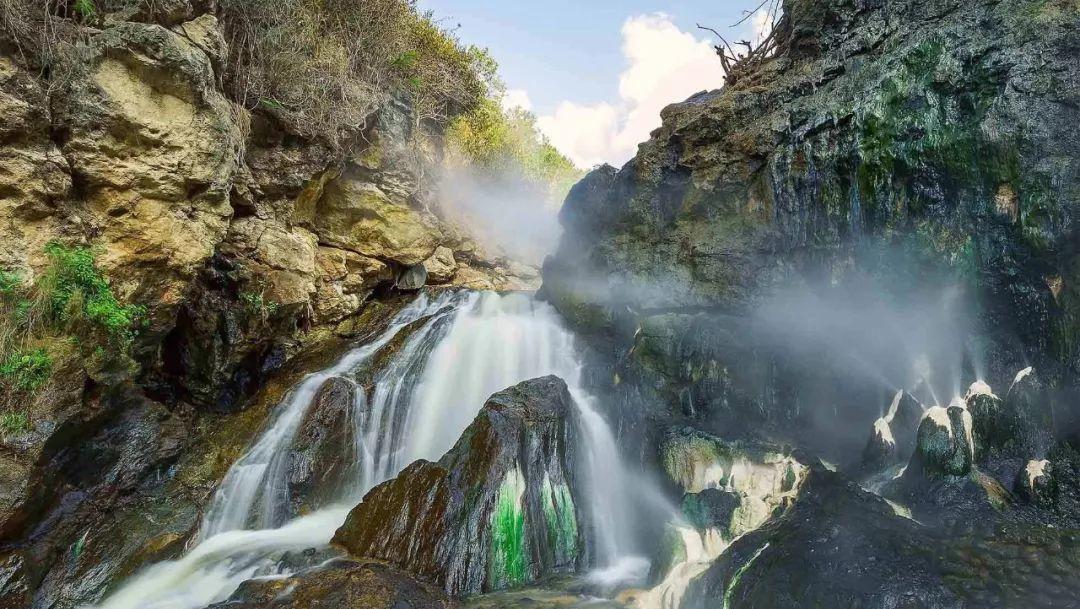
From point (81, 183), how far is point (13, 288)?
1723mm

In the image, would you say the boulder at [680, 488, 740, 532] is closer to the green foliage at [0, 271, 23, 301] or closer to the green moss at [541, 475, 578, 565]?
the green moss at [541, 475, 578, 565]

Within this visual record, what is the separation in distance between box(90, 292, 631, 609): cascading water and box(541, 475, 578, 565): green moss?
0.39m

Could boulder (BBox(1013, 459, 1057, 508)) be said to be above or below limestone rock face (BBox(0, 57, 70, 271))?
below

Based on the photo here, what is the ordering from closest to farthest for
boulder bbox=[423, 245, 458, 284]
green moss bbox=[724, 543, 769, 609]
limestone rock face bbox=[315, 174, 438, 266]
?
1. green moss bbox=[724, 543, 769, 609]
2. limestone rock face bbox=[315, 174, 438, 266]
3. boulder bbox=[423, 245, 458, 284]

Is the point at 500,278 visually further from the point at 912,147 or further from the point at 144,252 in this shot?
the point at 912,147

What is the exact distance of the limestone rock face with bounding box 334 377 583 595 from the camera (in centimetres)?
552

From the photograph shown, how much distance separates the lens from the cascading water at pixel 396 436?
237 inches

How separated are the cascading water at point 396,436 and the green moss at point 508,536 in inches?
43.0

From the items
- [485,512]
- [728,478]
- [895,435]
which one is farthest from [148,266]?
[895,435]

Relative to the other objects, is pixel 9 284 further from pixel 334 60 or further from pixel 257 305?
pixel 334 60

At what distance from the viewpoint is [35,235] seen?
20.4ft

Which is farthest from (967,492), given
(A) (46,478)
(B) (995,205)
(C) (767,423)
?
(A) (46,478)

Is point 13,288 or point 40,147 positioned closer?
point 13,288

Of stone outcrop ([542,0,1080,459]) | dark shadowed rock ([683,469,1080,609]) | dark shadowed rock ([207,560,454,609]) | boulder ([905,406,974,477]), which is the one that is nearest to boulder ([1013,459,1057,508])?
boulder ([905,406,974,477])
